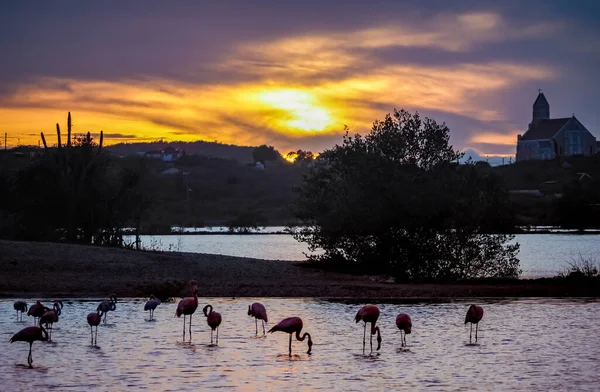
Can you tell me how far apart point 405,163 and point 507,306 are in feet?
35.5

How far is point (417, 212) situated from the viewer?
115 feet

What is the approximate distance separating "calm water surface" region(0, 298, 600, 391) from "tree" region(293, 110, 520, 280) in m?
8.90

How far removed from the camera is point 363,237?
37938 mm

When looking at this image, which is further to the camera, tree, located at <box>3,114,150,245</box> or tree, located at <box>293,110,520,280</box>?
tree, located at <box>3,114,150,245</box>

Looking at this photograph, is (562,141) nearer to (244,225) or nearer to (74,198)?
(244,225)

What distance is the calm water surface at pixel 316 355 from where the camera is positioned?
15.9m

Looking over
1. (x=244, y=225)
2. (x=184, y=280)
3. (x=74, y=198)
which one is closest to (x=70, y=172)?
(x=74, y=198)

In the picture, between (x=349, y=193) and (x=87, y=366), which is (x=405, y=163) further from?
(x=87, y=366)

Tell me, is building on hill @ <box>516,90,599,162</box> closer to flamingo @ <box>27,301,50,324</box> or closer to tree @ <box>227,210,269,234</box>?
tree @ <box>227,210,269,234</box>

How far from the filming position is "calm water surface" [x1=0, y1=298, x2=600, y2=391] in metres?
15.9

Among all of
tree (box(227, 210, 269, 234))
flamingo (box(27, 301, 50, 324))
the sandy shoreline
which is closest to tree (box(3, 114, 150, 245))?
the sandy shoreline

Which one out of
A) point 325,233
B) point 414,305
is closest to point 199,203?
point 325,233

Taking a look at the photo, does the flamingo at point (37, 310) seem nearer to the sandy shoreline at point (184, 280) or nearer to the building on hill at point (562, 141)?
the sandy shoreline at point (184, 280)

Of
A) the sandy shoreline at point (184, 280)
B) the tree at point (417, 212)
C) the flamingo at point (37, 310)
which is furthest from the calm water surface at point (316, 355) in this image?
the tree at point (417, 212)
